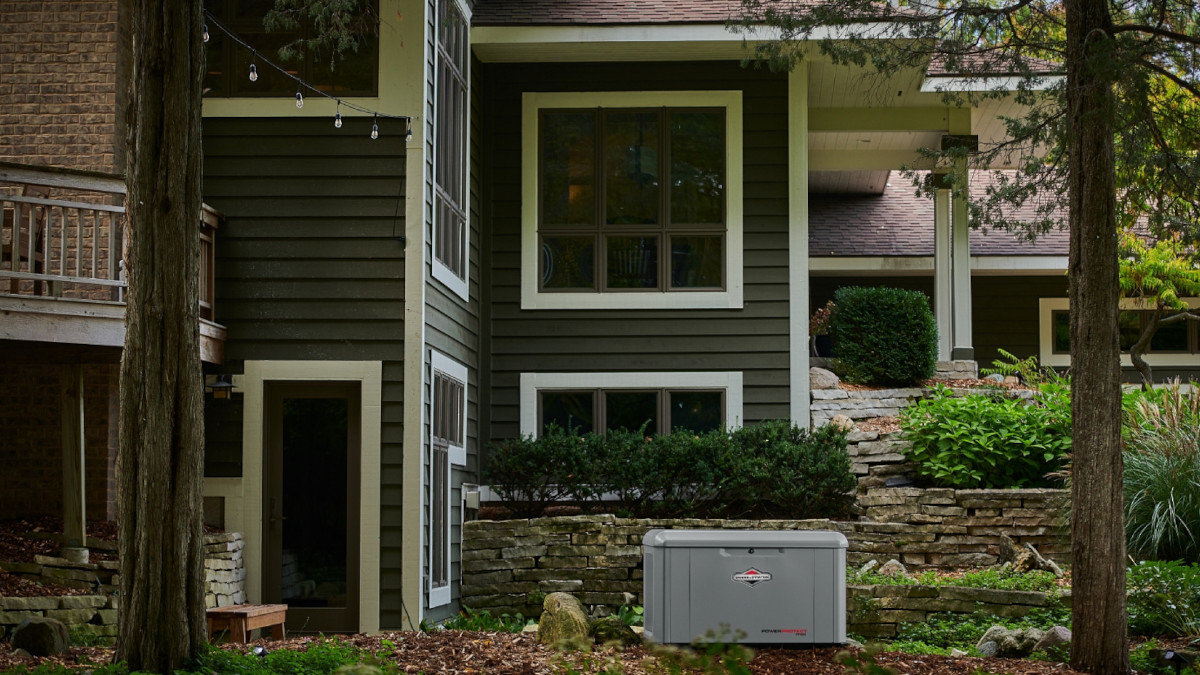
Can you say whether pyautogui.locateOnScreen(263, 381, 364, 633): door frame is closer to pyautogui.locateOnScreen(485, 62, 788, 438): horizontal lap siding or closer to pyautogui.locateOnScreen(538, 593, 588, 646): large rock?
pyautogui.locateOnScreen(538, 593, 588, 646): large rock

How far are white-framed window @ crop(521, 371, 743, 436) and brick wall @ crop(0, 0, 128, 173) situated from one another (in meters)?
4.69

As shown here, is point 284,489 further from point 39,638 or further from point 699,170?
point 699,170

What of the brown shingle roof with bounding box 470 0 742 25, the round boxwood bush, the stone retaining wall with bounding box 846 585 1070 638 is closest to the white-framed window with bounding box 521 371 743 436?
the round boxwood bush

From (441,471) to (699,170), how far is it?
4385mm

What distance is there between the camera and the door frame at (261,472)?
9969 mm

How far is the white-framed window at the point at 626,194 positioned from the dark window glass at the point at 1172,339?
9.32 m

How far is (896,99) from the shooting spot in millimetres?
14344

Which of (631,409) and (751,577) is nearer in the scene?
(751,577)

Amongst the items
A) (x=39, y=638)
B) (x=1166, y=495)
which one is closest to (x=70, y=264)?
(x=39, y=638)

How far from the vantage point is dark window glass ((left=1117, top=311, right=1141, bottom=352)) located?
1942cm

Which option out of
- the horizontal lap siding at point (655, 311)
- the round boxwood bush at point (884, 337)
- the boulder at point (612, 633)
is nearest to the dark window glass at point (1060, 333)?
the round boxwood bush at point (884, 337)

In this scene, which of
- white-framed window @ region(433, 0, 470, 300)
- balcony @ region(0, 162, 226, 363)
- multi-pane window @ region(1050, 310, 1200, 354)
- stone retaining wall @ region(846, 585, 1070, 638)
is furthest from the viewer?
multi-pane window @ region(1050, 310, 1200, 354)

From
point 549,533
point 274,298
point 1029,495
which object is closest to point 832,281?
point 1029,495

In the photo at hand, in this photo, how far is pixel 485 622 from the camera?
32.4ft
